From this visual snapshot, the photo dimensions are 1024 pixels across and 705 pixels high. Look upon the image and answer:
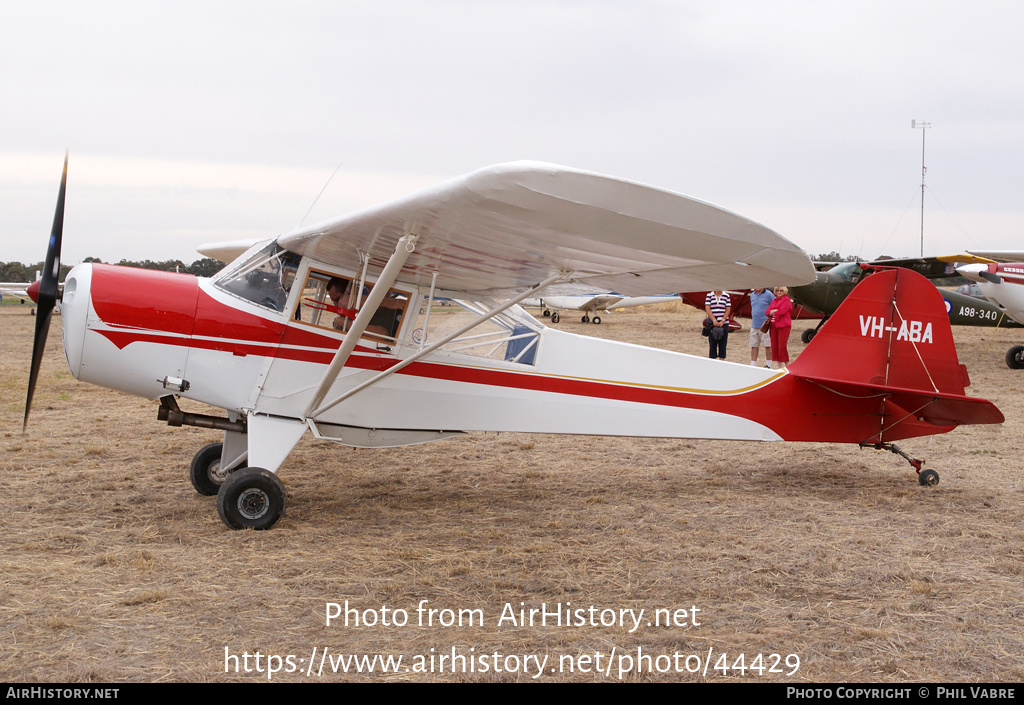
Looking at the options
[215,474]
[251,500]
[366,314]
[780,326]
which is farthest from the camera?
[780,326]

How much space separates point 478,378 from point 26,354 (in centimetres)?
1573

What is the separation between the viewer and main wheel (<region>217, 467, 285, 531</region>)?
200 inches

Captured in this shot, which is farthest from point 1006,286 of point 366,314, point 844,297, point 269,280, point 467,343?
point 269,280

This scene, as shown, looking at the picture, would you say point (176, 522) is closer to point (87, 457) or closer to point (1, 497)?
point (1, 497)

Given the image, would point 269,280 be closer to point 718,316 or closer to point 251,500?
point 251,500

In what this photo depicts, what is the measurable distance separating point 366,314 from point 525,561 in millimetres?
1862

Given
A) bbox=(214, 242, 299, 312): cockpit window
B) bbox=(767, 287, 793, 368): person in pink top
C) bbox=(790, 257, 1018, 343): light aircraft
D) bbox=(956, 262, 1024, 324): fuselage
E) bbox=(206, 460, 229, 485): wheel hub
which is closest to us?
bbox=(214, 242, 299, 312): cockpit window

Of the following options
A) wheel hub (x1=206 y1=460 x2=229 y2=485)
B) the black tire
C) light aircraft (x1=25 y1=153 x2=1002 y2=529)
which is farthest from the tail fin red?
the black tire

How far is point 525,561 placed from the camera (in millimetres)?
4707

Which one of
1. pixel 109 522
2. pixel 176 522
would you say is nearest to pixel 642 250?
pixel 176 522

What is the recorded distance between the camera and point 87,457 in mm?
7449

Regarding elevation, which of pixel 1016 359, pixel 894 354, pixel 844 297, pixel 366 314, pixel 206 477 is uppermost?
pixel 844 297

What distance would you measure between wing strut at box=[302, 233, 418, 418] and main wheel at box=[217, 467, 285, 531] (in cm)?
59

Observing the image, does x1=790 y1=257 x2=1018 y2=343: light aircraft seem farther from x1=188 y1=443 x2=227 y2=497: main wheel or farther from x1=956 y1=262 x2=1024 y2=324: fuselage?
x1=188 y1=443 x2=227 y2=497: main wheel
